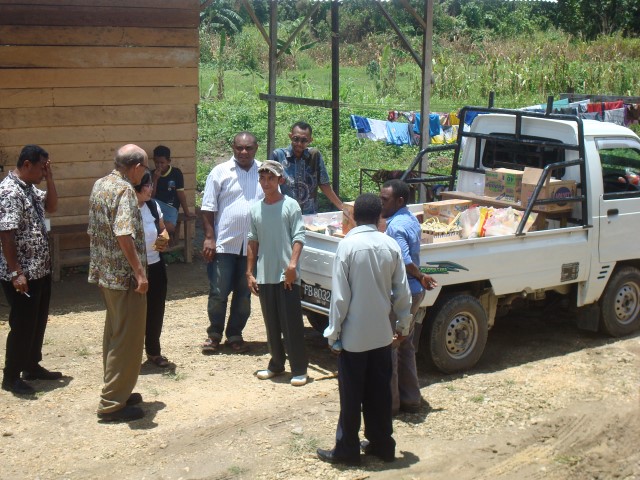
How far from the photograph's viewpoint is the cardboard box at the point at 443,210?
313 inches

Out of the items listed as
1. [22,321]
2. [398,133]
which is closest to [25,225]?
[22,321]

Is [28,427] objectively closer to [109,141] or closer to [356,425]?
[356,425]

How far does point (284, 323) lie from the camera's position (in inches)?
276

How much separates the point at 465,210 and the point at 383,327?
9.17 ft

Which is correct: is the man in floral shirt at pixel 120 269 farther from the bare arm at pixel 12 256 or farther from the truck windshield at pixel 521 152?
the truck windshield at pixel 521 152

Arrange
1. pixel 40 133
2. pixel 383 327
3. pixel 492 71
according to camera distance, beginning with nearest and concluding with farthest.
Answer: pixel 383 327
pixel 40 133
pixel 492 71

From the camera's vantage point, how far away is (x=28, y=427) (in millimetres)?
6191

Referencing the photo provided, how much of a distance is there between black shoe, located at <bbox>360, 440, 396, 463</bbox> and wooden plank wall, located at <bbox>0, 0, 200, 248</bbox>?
5710 mm

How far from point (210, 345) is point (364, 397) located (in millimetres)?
2587

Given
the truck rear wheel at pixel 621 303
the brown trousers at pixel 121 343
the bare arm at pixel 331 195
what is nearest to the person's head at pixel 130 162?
the brown trousers at pixel 121 343

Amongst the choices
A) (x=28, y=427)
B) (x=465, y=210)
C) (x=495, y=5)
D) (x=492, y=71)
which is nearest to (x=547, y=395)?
(x=465, y=210)

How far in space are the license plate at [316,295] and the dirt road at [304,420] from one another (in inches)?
24.6

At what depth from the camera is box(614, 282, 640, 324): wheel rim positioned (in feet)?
28.1

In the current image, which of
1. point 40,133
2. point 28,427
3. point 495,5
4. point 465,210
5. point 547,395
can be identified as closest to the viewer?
point 28,427
